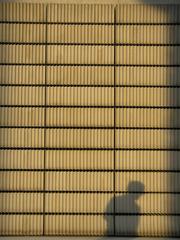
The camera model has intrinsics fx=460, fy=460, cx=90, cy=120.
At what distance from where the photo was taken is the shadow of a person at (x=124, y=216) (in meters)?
8.78

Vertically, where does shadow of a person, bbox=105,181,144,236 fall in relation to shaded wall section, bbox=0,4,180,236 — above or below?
below

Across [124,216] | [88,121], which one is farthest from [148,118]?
[124,216]

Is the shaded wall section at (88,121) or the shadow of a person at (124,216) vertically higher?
the shaded wall section at (88,121)

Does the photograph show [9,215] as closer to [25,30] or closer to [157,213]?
[157,213]

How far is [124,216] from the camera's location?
8.79 meters

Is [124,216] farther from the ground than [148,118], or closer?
closer

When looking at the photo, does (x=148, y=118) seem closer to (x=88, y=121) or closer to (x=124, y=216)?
(x=88, y=121)

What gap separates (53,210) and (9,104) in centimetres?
220

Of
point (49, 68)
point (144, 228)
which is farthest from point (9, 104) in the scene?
point (144, 228)

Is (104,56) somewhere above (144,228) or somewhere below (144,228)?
above

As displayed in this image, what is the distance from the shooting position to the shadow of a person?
28.8ft

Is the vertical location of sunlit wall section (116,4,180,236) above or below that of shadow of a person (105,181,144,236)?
above

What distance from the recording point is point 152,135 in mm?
8875

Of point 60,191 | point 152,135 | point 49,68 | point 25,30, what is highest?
point 25,30
